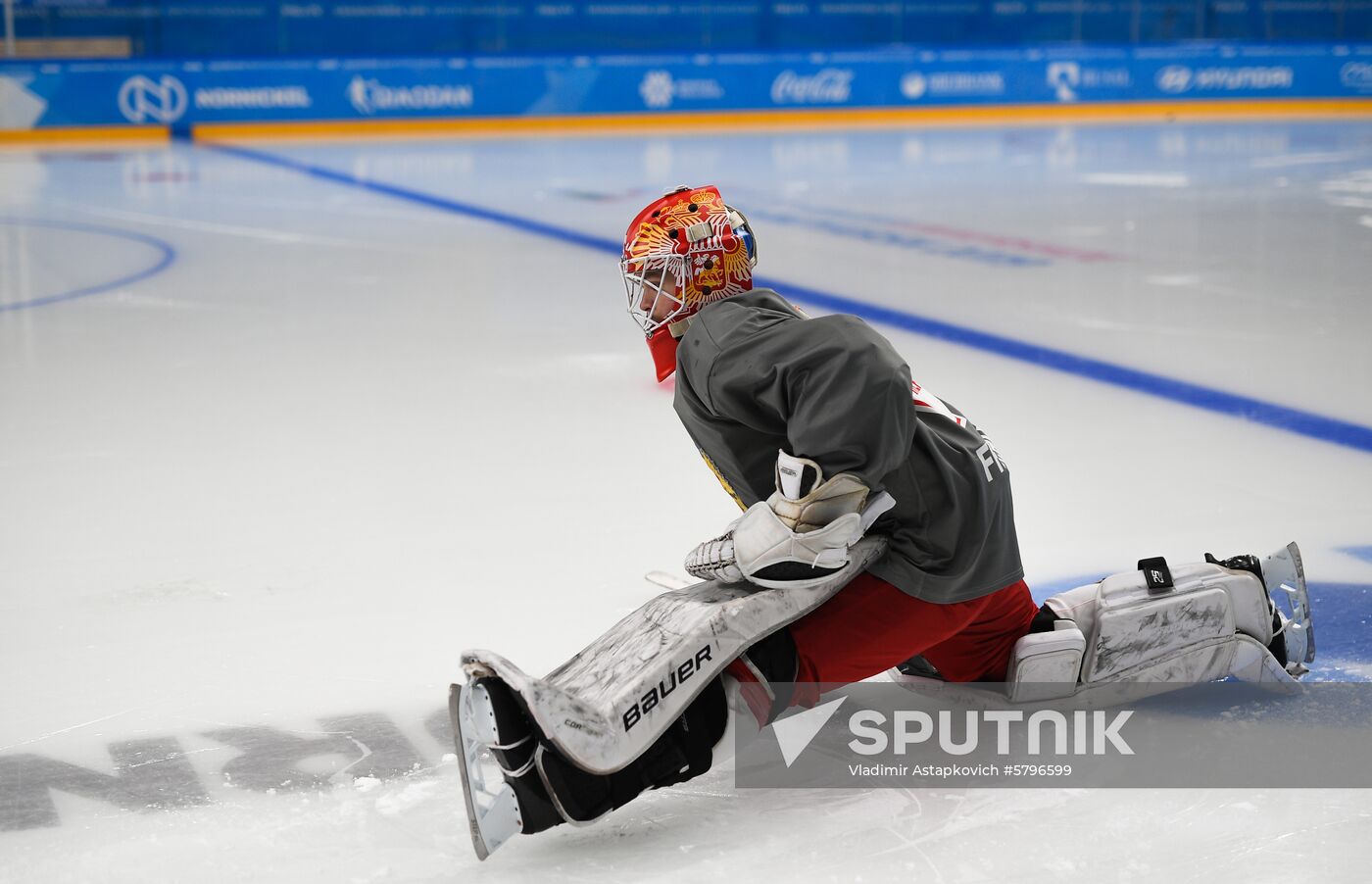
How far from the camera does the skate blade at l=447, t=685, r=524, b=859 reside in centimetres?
173

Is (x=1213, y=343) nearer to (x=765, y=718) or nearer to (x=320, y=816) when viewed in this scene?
(x=765, y=718)

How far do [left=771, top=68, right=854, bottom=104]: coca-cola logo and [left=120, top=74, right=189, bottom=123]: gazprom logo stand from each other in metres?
5.53

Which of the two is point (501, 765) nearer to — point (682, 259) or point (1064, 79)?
point (682, 259)

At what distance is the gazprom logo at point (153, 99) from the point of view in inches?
504

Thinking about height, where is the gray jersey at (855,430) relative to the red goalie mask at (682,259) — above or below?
below

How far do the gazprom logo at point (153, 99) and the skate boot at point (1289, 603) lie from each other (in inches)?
484

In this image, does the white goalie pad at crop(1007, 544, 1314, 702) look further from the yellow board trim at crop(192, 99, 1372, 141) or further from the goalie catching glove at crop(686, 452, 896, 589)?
the yellow board trim at crop(192, 99, 1372, 141)

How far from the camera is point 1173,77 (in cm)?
1516

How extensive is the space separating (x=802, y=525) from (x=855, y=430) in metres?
0.14

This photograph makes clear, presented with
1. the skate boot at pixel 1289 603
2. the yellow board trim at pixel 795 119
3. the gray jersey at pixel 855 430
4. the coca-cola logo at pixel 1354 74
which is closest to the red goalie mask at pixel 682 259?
the gray jersey at pixel 855 430

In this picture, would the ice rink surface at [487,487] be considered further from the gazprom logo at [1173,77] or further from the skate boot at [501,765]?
the gazprom logo at [1173,77]

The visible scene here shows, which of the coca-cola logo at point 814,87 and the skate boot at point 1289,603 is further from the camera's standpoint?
the coca-cola logo at point 814,87

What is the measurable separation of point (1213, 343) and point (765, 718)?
10.7ft

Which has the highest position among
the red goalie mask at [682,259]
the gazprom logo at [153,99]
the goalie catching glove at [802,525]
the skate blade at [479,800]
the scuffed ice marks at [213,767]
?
the gazprom logo at [153,99]
